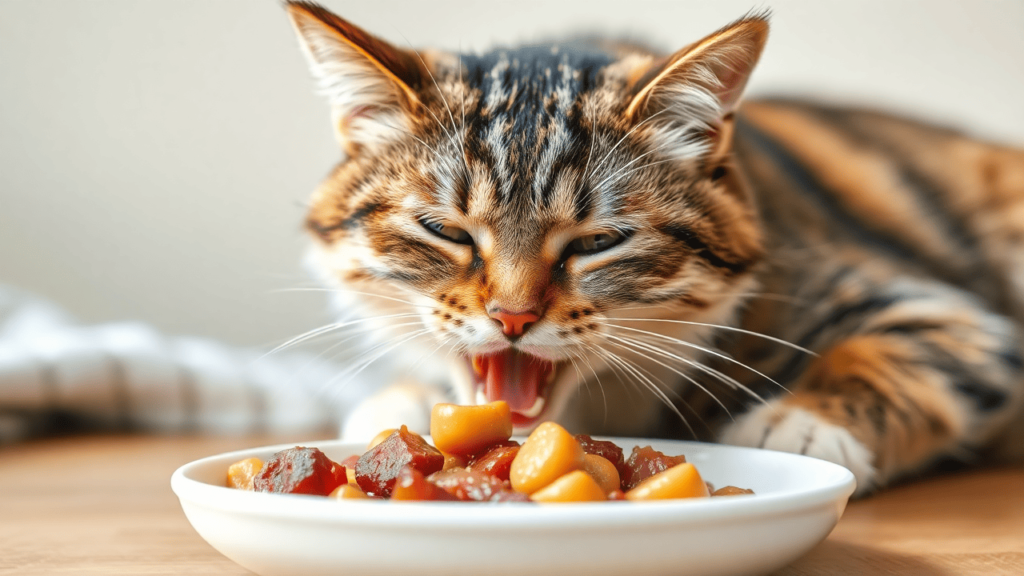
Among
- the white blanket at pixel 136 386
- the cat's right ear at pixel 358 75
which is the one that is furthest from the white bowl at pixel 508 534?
the white blanket at pixel 136 386

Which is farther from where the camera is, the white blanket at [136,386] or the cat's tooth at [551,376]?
the white blanket at [136,386]

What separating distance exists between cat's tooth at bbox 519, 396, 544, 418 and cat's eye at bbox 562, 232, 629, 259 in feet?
0.65

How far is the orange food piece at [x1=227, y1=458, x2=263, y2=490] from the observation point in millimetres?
817

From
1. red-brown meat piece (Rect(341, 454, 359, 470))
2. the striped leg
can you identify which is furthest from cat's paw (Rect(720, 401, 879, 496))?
red-brown meat piece (Rect(341, 454, 359, 470))

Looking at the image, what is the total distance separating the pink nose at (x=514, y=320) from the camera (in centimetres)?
98

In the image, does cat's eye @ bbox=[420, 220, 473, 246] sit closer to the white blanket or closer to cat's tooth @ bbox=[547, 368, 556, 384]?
cat's tooth @ bbox=[547, 368, 556, 384]

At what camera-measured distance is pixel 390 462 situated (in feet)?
2.53

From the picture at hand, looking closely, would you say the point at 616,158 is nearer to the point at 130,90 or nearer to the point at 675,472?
the point at 675,472

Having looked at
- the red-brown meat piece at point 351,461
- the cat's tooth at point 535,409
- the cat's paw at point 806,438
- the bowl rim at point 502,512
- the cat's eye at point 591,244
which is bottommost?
the cat's paw at point 806,438

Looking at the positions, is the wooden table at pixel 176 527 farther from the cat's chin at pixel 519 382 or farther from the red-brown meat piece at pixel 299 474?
the cat's chin at pixel 519 382

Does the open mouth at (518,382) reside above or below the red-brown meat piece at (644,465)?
above

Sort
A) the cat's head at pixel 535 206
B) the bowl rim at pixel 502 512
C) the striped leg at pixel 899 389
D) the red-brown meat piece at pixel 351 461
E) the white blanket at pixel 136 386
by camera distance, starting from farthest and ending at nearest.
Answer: the white blanket at pixel 136 386 → the striped leg at pixel 899 389 → the cat's head at pixel 535 206 → the red-brown meat piece at pixel 351 461 → the bowl rim at pixel 502 512

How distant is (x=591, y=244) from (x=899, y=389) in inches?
21.1

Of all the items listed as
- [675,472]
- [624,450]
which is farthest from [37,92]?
[675,472]
